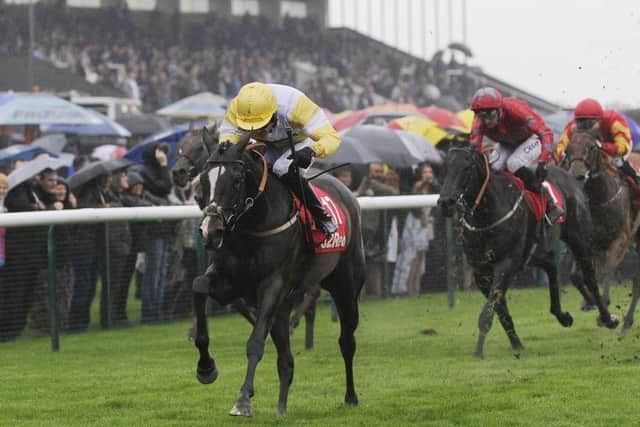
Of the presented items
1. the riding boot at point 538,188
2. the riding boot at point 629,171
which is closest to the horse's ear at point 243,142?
the riding boot at point 538,188

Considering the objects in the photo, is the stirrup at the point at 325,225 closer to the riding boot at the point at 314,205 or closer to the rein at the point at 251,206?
the riding boot at the point at 314,205

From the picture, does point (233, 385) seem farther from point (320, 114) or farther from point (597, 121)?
point (597, 121)

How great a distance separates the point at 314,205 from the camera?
737 centimetres

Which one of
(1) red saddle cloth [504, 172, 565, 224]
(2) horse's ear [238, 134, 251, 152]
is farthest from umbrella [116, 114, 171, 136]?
(2) horse's ear [238, 134, 251, 152]

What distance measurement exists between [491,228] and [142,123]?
13.9 meters

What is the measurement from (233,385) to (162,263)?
390 cm

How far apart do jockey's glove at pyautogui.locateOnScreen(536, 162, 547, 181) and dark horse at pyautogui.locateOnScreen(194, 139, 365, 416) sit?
3.67m

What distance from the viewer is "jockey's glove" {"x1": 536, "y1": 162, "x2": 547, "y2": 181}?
10.7 metres

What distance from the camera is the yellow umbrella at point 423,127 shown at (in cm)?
1847

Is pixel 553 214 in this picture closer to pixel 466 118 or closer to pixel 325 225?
pixel 325 225

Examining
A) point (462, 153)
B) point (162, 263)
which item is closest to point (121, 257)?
point (162, 263)

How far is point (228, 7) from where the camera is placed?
1807 inches

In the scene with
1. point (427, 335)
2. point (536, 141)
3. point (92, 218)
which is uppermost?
point (536, 141)

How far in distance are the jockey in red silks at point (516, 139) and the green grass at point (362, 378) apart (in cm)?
140
